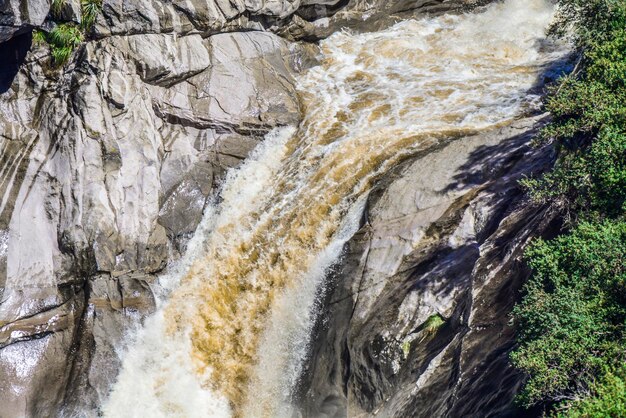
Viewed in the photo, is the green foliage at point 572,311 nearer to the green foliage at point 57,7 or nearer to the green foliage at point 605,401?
the green foliage at point 605,401

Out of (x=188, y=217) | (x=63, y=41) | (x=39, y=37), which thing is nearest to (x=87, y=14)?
(x=63, y=41)

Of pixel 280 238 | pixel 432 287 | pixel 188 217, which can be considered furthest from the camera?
pixel 188 217

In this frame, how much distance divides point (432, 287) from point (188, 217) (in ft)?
21.9

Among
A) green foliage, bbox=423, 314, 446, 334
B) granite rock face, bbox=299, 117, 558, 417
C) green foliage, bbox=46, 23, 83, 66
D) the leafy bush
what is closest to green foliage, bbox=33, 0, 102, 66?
green foliage, bbox=46, 23, 83, 66

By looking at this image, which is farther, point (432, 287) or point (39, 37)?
point (39, 37)

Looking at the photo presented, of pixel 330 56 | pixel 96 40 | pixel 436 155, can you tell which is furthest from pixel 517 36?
pixel 96 40

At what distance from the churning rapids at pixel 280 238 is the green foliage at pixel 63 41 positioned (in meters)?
4.86

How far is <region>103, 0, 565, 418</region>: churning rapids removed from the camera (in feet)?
46.0

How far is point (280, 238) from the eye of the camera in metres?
14.6

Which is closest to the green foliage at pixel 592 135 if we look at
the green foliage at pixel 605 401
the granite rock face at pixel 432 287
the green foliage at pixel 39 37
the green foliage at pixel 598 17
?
the green foliage at pixel 598 17

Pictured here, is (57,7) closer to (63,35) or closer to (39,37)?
(63,35)

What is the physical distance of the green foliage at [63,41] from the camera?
52.4 ft

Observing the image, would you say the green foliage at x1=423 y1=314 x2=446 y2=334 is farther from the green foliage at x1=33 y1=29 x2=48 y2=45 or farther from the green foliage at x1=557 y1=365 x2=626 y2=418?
the green foliage at x1=33 y1=29 x2=48 y2=45

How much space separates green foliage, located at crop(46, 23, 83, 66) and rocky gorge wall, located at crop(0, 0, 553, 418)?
0.73 feet
